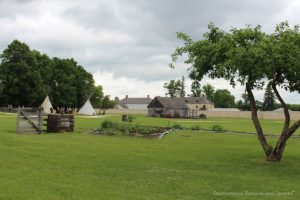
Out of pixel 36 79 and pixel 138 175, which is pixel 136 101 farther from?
pixel 138 175

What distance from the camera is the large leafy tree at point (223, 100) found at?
576 feet

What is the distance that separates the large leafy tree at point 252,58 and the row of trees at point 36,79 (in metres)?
72.2

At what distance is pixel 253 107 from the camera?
57.2 ft

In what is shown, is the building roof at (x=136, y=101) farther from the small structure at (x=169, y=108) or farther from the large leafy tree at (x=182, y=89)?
the small structure at (x=169, y=108)

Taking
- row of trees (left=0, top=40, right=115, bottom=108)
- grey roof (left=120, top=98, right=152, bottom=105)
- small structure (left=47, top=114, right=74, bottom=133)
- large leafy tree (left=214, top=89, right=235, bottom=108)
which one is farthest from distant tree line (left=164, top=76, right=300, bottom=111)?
small structure (left=47, top=114, right=74, bottom=133)

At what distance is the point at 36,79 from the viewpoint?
284 ft

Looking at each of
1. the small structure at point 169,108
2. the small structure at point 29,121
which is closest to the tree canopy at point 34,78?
the small structure at point 169,108

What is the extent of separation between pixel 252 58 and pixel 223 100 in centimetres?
16370

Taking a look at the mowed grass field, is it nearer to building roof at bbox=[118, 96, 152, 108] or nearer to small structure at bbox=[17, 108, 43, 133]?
small structure at bbox=[17, 108, 43, 133]

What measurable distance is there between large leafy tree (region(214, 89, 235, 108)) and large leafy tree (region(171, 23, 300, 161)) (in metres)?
159

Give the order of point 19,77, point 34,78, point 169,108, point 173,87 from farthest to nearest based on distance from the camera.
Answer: point 173,87, point 169,108, point 34,78, point 19,77

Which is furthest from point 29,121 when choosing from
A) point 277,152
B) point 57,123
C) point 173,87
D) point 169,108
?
point 173,87

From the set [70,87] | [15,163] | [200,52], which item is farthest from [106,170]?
[70,87]

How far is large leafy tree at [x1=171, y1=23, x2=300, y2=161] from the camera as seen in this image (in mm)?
14750
